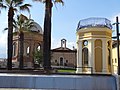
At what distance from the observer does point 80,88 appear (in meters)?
15.3

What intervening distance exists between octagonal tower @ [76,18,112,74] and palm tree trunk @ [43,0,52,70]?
9095 mm

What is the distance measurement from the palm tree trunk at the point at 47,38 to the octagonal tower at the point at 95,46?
9.09m

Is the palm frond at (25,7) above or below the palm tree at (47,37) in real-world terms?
above

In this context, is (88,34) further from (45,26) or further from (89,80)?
(89,80)

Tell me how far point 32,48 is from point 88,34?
36.1 metres

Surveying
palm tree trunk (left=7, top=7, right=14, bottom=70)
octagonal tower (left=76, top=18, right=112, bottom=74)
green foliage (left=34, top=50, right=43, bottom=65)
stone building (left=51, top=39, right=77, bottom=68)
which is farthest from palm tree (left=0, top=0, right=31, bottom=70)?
stone building (left=51, top=39, right=77, bottom=68)

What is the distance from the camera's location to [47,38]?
1961cm

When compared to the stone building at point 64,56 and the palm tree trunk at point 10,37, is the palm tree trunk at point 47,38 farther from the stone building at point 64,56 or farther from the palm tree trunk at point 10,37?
the stone building at point 64,56

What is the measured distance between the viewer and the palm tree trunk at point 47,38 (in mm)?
19164

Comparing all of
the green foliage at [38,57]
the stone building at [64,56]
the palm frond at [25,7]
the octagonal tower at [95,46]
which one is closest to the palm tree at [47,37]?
the palm frond at [25,7]

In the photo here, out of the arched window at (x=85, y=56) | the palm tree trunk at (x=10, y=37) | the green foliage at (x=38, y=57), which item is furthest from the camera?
the green foliage at (x=38, y=57)

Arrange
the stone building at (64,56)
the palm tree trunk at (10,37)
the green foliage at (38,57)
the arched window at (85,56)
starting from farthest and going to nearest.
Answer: the stone building at (64,56), the green foliage at (38,57), the arched window at (85,56), the palm tree trunk at (10,37)

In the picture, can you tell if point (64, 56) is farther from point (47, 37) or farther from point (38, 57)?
point (47, 37)

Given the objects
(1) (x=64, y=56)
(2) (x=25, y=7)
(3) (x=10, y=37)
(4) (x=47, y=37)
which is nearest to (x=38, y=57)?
(1) (x=64, y=56)
